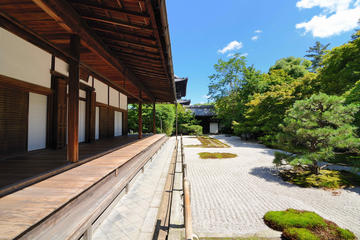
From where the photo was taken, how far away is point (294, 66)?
1695 centimetres

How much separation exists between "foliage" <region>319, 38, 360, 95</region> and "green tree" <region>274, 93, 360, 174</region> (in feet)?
12.4

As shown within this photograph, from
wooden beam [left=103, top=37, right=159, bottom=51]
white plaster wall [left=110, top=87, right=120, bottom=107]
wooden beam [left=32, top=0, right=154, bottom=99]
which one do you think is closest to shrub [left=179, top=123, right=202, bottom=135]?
white plaster wall [left=110, top=87, right=120, bottom=107]

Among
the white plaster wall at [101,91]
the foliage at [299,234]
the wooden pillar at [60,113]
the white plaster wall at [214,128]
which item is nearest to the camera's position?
the foliage at [299,234]

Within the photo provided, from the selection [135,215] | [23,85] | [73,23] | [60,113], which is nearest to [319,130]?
[135,215]

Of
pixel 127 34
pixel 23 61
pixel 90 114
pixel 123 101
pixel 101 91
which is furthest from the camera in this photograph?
pixel 123 101

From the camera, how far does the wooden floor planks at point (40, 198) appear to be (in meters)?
1.18

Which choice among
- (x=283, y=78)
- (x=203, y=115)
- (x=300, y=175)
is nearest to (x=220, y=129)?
(x=203, y=115)

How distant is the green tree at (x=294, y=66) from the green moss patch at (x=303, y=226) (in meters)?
18.0

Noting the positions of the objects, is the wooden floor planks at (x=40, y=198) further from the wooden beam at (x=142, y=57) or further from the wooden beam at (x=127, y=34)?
the wooden beam at (x=142, y=57)

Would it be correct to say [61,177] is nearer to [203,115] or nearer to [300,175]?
[300,175]

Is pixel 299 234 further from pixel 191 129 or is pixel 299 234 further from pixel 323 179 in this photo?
pixel 191 129

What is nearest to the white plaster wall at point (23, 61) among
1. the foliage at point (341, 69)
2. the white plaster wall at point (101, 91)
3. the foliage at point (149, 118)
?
the white plaster wall at point (101, 91)

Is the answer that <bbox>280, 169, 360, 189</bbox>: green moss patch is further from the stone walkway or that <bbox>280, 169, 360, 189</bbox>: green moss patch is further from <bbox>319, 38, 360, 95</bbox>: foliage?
<bbox>319, 38, 360, 95</bbox>: foliage

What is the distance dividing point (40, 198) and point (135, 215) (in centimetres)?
125
